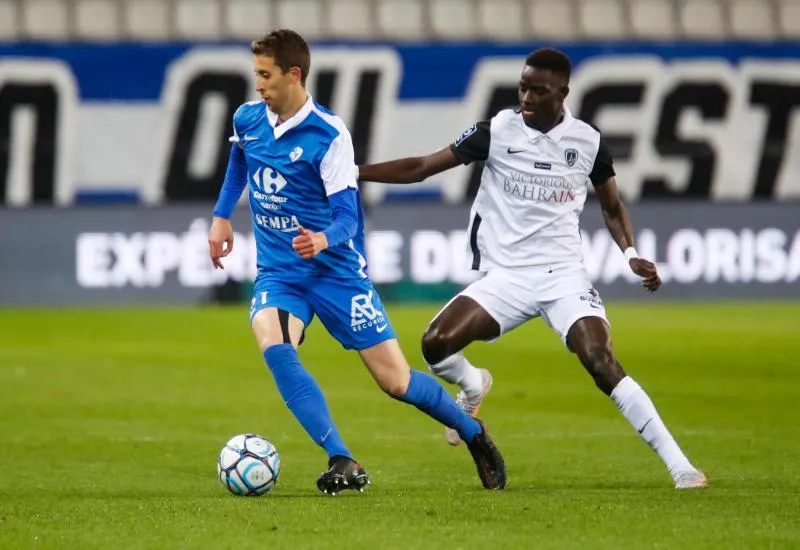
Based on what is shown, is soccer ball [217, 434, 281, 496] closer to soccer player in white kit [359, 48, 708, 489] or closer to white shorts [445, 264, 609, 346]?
soccer player in white kit [359, 48, 708, 489]

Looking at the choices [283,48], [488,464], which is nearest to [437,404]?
[488,464]

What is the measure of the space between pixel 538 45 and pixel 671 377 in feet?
42.7

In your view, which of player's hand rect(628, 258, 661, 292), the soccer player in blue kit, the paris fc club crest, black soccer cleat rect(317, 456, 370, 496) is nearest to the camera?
black soccer cleat rect(317, 456, 370, 496)

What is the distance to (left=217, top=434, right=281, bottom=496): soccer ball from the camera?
720 cm

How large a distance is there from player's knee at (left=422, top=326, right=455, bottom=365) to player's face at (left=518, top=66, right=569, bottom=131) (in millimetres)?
1118

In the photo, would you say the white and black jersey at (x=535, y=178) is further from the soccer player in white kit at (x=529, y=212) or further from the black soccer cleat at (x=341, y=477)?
the black soccer cleat at (x=341, y=477)

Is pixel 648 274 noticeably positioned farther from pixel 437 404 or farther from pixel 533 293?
pixel 437 404

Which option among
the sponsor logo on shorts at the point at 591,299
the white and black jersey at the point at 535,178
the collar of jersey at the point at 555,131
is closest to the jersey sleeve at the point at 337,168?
the white and black jersey at the point at 535,178

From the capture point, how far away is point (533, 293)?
807cm

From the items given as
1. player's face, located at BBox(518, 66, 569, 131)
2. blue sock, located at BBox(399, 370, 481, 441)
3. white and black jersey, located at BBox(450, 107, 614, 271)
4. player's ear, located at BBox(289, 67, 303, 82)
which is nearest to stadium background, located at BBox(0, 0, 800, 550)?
white and black jersey, located at BBox(450, 107, 614, 271)

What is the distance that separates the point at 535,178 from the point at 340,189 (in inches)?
49.3

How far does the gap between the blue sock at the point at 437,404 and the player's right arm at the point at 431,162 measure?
990mm

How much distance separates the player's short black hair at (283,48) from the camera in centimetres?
719

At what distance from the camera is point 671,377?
1403 cm
